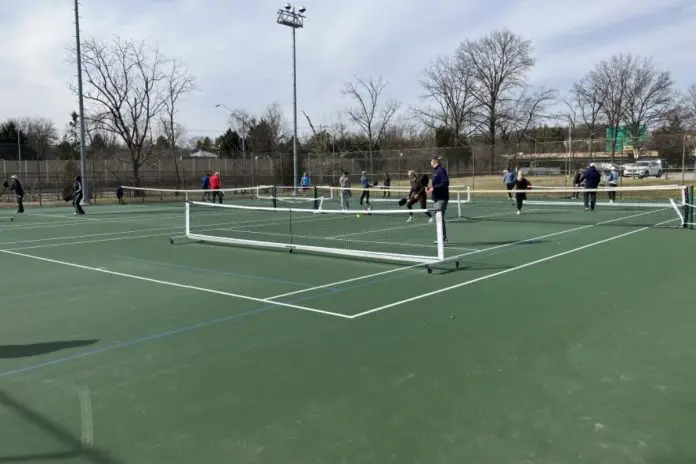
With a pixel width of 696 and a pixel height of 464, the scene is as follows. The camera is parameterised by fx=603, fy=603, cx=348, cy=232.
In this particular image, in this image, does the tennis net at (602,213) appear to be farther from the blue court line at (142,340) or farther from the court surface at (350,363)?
the blue court line at (142,340)

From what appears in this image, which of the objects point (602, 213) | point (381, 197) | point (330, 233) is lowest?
point (330, 233)

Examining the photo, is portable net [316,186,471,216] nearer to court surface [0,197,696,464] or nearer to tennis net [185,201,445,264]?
tennis net [185,201,445,264]

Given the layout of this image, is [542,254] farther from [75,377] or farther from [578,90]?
[578,90]

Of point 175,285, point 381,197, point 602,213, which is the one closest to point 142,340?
point 175,285

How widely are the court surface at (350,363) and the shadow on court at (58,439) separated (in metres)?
0.01

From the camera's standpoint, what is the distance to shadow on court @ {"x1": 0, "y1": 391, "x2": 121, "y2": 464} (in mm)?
3629

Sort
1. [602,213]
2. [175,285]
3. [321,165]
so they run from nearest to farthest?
[175,285] → [602,213] → [321,165]

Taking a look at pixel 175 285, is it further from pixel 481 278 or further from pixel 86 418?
pixel 86 418

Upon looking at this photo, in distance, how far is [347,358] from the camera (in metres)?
5.57

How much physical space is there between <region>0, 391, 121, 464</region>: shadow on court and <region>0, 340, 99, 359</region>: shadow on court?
4.52 feet

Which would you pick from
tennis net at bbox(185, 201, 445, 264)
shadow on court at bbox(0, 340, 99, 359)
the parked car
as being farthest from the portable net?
shadow on court at bbox(0, 340, 99, 359)

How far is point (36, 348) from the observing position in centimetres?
602

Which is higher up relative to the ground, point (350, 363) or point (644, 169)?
point (644, 169)

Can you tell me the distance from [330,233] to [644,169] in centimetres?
3222
